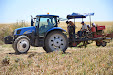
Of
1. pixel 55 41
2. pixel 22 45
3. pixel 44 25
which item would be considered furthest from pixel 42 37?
pixel 22 45

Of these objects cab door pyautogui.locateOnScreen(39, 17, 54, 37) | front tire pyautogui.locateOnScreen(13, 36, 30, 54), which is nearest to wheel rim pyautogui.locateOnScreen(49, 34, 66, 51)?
cab door pyautogui.locateOnScreen(39, 17, 54, 37)

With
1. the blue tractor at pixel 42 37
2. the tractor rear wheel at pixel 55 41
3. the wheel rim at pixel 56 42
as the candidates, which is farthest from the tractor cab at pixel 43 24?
the wheel rim at pixel 56 42

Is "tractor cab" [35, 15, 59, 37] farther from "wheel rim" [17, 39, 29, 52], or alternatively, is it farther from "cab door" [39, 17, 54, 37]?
"wheel rim" [17, 39, 29, 52]

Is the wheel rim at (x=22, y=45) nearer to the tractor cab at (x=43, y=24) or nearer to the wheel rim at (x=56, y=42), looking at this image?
the tractor cab at (x=43, y=24)

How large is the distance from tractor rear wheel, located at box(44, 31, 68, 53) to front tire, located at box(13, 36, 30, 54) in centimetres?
124

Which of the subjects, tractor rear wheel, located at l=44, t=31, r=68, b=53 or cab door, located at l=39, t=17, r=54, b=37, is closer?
tractor rear wheel, located at l=44, t=31, r=68, b=53

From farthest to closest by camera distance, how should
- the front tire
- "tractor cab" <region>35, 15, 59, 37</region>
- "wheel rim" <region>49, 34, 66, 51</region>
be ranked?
"tractor cab" <region>35, 15, 59, 37</region>, "wheel rim" <region>49, 34, 66, 51</region>, the front tire

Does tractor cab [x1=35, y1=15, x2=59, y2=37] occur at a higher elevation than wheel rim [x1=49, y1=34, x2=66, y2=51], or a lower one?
higher

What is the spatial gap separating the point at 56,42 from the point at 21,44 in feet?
7.01

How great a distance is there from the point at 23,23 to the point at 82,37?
42.0ft

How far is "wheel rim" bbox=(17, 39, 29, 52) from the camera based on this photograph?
845 centimetres

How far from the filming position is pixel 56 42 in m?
8.65

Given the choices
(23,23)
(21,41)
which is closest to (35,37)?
(21,41)

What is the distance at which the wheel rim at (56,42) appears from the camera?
28.2ft
